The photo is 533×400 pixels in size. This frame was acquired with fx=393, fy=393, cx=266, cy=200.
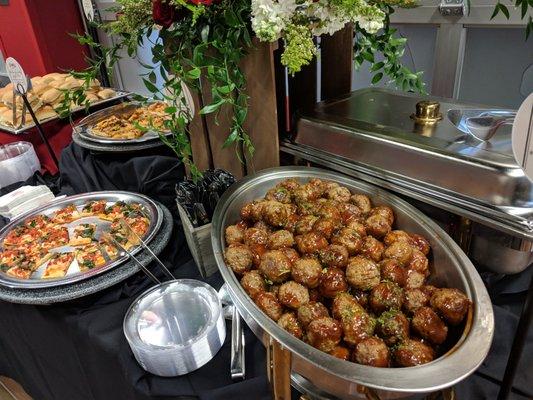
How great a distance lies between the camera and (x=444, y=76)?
2.63 m

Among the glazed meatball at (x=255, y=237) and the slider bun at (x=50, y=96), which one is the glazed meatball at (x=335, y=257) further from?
the slider bun at (x=50, y=96)

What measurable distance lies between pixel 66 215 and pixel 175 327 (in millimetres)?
880

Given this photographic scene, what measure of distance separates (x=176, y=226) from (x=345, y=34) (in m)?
0.97

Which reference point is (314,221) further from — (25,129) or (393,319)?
(25,129)

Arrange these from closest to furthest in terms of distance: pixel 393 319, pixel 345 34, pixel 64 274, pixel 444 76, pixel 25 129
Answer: pixel 393 319 → pixel 64 274 → pixel 345 34 → pixel 25 129 → pixel 444 76

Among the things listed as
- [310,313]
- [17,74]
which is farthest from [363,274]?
[17,74]

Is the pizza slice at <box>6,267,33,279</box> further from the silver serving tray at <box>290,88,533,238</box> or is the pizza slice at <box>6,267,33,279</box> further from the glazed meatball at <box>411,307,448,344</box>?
the glazed meatball at <box>411,307,448,344</box>

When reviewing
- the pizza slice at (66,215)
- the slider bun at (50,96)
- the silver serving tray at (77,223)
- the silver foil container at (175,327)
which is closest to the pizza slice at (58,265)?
the silver serving tray at (77,223)

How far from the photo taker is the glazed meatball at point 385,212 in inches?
41.9

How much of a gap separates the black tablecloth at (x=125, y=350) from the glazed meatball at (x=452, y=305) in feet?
0.72

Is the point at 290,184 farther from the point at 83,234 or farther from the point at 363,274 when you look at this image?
the point at 83,234

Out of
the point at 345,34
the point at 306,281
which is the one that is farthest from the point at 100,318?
the point at 345,34

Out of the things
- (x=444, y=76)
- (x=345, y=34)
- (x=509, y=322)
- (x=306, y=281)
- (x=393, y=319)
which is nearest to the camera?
(x=393, y=319)

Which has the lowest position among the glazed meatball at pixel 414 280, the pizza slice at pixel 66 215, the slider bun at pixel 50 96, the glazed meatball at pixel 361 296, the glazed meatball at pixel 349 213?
the pizza slice at pixel 66 215
